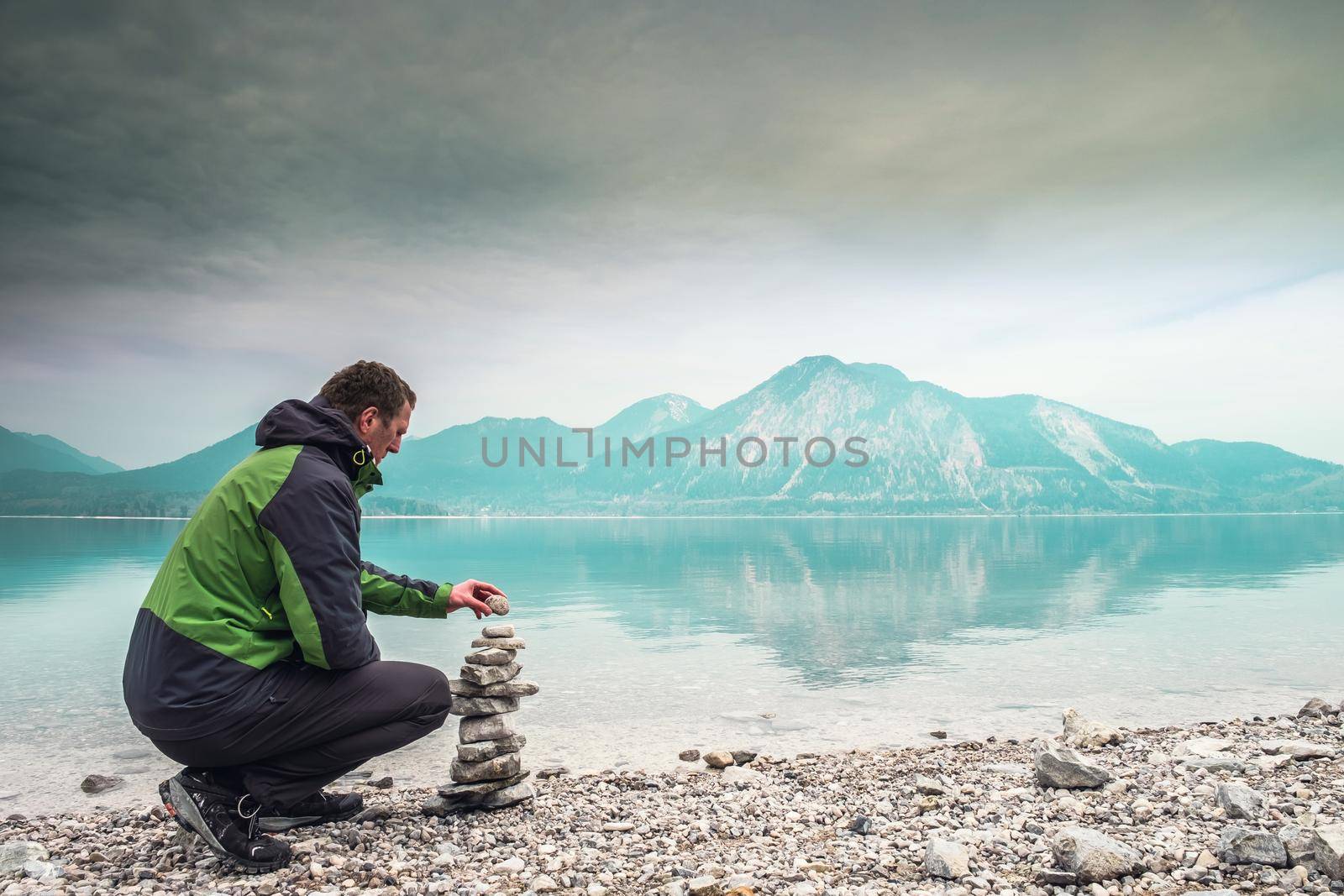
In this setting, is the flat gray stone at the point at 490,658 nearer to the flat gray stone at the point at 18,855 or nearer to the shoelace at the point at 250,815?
the shoelace at the point at 250,815

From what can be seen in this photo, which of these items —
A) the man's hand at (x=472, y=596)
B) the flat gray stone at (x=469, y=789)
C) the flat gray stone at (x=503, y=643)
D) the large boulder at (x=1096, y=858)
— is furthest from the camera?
the flat gray stone at (x=503, y=643)

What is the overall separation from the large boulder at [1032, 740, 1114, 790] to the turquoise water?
13.8 feet

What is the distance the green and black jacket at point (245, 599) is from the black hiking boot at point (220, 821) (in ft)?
2.13

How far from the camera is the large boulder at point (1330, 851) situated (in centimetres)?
566

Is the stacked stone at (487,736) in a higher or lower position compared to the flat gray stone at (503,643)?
lower

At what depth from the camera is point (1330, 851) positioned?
573 centimetres

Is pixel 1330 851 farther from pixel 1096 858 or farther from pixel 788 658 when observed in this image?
pixel 788 658

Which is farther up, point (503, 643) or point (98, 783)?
point (503, 643)

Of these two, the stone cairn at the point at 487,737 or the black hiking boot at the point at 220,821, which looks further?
the stone cairn at the point at 487,737

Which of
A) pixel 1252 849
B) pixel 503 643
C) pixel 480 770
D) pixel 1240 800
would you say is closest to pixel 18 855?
pixel 480 770

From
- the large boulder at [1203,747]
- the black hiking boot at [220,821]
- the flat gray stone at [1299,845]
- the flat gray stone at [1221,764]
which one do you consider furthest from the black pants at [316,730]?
the large boulder at [1203,747]

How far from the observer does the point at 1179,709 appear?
15.3m

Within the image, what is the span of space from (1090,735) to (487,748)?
27.3 ft

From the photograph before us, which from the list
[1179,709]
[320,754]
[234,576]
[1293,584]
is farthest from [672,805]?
[1293,584]
